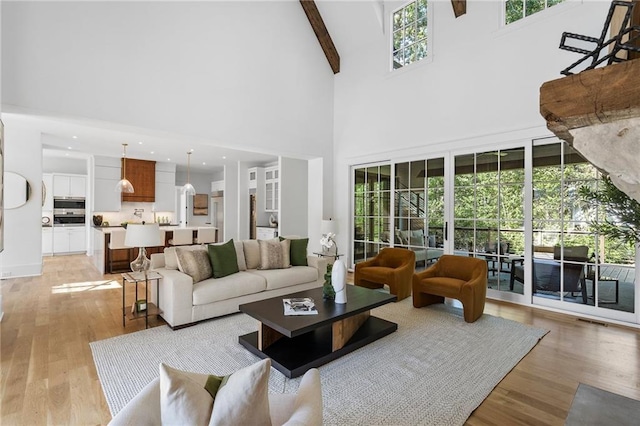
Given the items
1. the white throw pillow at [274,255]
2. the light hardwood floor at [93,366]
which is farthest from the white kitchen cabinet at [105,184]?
the white throw pillow at [274,255]

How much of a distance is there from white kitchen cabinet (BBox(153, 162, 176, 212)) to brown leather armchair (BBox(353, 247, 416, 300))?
680cm

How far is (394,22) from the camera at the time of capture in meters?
5.82

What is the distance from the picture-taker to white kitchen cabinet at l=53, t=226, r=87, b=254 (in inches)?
331

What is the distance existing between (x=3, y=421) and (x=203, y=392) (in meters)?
1.93

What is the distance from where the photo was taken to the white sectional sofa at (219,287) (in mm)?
3354

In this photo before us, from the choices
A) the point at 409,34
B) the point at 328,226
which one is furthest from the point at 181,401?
the point at 409,34

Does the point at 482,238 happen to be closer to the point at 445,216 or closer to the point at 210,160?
the point at 445,216

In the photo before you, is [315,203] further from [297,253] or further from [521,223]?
[521,223]

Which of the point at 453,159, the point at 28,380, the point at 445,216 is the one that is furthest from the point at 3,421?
the point at 453,159

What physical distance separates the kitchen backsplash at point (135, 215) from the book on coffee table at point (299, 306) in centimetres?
748

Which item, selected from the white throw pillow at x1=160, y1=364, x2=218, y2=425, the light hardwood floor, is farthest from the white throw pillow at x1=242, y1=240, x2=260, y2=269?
the white throw pillow at x1=160, y1=364, x2=218, y2=425

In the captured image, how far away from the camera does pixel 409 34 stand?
5590 millimetres

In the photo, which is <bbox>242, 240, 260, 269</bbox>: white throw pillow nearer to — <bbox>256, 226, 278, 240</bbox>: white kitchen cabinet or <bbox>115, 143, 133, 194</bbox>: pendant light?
<bbox>256, 226, 278, 240</bbox>: white kitchen cabinet

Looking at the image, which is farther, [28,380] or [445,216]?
[445,216]
